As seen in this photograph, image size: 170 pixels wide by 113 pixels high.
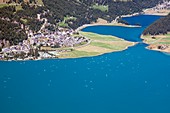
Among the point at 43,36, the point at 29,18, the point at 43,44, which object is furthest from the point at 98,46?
the point at 29,18

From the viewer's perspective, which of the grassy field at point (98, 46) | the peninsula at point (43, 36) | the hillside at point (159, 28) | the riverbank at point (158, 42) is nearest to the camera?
the peninsula at point (43, 36)

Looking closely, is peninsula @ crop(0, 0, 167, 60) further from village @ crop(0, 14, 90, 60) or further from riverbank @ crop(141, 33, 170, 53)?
Answer: riverbank @ crop(141, 33, 170, 53)

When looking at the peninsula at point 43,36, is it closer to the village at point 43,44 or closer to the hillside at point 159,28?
the village at point 43,44

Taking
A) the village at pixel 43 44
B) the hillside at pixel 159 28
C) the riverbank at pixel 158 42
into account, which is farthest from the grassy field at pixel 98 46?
the hillside at pixel 159 28

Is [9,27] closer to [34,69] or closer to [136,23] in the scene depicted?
[34,69]

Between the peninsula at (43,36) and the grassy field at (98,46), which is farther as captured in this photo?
the grassy field at (98,46)

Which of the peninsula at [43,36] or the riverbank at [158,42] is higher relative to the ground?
the peninsula at [43,36]
